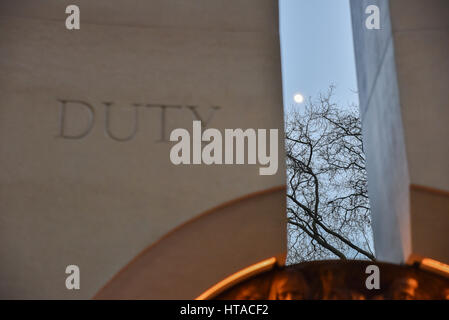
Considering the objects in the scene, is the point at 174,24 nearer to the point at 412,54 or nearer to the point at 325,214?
the point at 412,54

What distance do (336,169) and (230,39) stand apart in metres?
6.89

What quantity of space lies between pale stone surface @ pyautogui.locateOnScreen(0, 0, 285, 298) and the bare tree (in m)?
6.54

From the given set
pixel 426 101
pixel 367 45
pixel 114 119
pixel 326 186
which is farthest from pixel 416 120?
pixel 326 186

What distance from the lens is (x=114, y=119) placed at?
518 centimetres

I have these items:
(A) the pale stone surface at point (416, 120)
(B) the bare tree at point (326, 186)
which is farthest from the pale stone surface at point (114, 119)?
(B) the bare tree at point (326, 186)

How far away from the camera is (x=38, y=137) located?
5.10 meters

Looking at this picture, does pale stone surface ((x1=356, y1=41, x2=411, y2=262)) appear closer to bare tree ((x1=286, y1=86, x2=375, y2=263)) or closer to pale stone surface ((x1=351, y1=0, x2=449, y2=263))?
pale stone surface ((x1=351, y1=0, x2=449, y2=263))

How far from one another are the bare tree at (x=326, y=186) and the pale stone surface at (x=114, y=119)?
6.54 metres

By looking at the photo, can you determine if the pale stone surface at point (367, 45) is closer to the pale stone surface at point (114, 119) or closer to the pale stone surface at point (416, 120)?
the pale stone surface at point (416, 120)

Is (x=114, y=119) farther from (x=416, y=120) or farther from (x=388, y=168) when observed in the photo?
(x=388, y=168)

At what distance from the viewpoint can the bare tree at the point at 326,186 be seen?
11664mm

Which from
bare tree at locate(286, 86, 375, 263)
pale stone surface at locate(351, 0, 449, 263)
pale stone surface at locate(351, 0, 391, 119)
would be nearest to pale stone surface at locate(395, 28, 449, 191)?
pale stone surface at locate(351, 0, 449, 263)

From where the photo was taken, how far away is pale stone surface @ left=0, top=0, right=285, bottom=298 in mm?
4855
